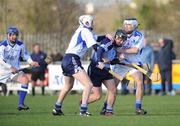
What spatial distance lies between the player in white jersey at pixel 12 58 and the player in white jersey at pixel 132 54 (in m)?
2.59

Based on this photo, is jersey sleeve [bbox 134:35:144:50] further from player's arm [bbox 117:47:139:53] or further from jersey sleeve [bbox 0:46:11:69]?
jersey sleeve [bbox 0:46:11:69]

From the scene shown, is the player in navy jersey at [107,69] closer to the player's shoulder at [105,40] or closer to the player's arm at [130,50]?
the player's shoulder at [105,40]

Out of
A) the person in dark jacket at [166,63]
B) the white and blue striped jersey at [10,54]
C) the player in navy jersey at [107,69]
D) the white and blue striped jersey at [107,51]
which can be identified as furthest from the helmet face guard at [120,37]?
the person in dark jacket at [166,63]

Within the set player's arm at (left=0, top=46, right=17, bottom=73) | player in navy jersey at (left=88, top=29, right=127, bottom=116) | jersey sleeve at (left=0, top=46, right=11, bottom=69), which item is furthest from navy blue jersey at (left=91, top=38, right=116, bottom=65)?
jersey sleeve at (left=0, top=46, right=11, bottom=69)

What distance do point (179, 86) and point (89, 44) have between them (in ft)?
56.3

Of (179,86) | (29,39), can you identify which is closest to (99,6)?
(29,39)

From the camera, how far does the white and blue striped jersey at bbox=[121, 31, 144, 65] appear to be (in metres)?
19.7

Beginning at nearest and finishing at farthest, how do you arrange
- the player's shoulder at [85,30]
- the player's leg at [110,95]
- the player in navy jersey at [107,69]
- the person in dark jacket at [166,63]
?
1. the player's shoulder at [85,30]
2. the player in navy jersey at [107,69]
3. the player's leg at [110,95]
4. the person in dark jacket at [166,63]

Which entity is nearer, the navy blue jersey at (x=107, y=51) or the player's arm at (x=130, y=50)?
the navy blue jersey at (x=107, y=51)

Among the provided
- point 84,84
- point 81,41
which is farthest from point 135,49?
point 84,84

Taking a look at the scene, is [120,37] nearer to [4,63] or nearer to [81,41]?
[81,41]

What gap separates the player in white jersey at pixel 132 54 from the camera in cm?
1955

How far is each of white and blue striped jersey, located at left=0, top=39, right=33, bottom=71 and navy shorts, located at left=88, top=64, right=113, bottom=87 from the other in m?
2.47

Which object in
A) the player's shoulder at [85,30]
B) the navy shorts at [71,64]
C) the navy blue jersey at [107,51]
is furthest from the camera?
the navy blue jersey at [107,51]
